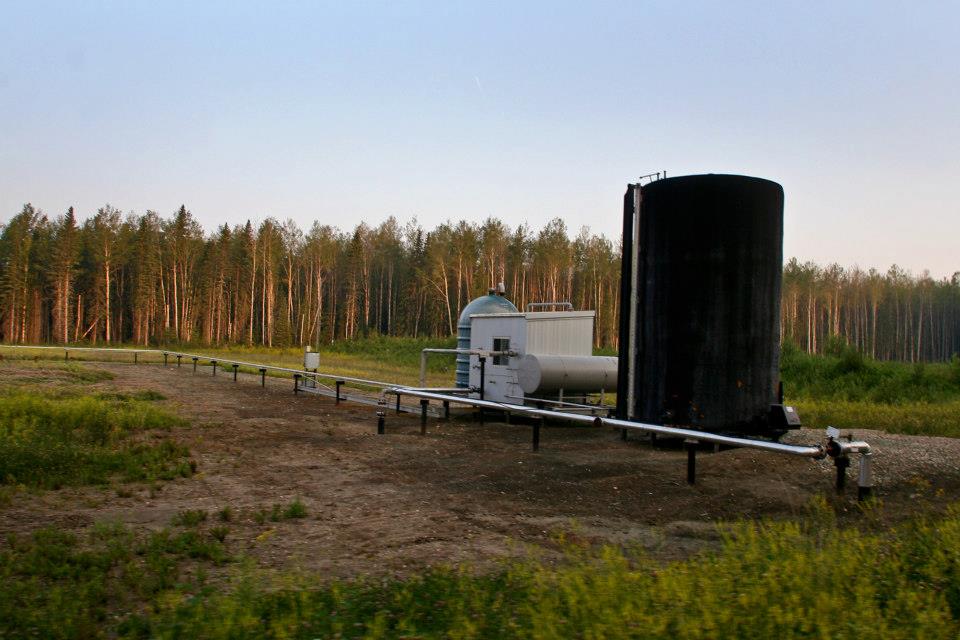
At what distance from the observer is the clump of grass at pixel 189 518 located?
7258mm

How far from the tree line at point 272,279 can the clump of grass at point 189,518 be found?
54651 mm

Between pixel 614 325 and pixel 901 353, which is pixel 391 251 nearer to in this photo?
pixel 614 325

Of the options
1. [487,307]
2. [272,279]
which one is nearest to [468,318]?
[487,307]

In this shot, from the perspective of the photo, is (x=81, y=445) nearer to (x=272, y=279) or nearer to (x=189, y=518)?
(x=189, y=518)

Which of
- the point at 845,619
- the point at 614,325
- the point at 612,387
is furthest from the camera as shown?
the point at 614,325

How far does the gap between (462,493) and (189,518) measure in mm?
3190

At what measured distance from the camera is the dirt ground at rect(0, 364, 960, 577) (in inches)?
262

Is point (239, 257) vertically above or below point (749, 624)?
above

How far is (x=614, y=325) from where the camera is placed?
207ft

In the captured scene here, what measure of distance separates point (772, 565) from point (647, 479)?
17.0 feet

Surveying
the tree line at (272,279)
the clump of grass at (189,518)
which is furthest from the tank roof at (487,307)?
the tree line at (272,279)

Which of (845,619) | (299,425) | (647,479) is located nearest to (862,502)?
(647,479)

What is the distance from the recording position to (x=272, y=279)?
67.3 metres

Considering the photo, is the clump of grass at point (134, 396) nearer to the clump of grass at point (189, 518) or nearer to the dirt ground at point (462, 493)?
the dirt ground at point (462, 493)
